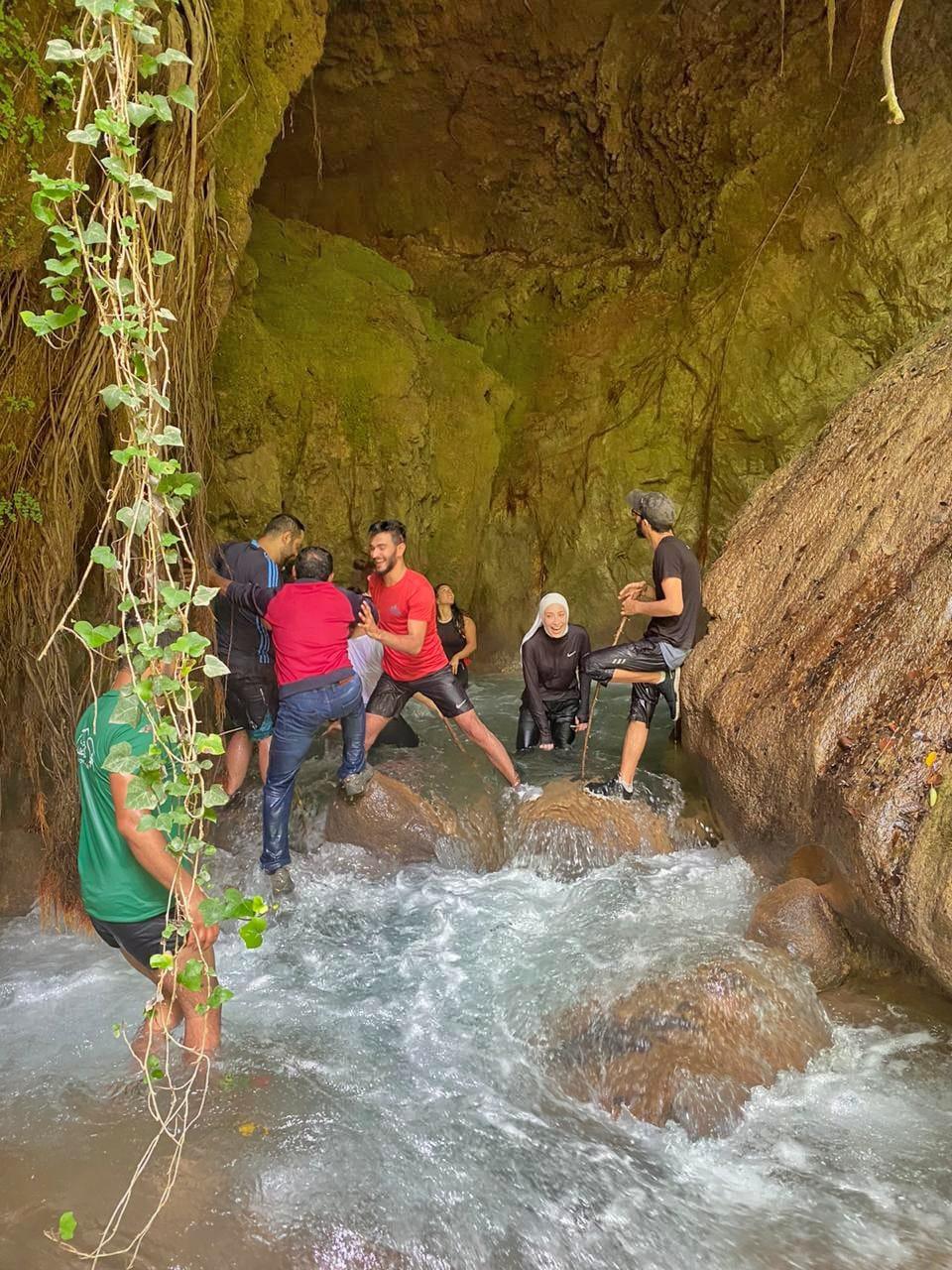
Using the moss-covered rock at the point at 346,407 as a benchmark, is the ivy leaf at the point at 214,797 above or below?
below

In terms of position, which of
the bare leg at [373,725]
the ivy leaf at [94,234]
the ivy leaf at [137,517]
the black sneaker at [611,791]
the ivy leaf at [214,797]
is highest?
the ivy leaf at [94,234]

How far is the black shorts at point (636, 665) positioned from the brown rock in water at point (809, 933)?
1551mm

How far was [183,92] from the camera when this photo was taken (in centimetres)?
221

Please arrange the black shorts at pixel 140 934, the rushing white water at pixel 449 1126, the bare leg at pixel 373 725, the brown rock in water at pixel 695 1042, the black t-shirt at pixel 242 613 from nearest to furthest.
Result: the rushing white water at pixel 449 1126 → the black shorts at pixel 140 934 → the brown rock in water at pixel 695 1042 → the black t-shirt at pixel 242 613 → the bare leg at pixel 373 725

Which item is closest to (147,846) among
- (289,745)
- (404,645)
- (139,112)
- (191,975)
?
(191,975)

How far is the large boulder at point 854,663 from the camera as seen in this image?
3873 millimetres

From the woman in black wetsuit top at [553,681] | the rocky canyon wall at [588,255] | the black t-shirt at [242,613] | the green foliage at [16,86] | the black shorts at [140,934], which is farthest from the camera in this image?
the rocky canyon wall at [588,255]

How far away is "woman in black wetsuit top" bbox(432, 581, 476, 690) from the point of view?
7.64 metres

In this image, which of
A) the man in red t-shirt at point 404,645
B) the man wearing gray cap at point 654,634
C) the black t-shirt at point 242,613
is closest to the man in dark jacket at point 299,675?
the black t-shirt at point 242,613

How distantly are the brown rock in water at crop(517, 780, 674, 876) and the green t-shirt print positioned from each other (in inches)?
111

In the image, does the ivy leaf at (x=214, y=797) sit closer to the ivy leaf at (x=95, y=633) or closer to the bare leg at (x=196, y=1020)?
the ivy leaf at (x=95, y=633)

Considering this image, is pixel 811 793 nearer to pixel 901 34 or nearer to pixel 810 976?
pixel 810 976

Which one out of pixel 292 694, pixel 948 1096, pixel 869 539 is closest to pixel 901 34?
pixel 869 539

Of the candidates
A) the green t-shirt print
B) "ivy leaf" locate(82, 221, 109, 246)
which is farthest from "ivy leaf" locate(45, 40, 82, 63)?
the green t-shirt print
